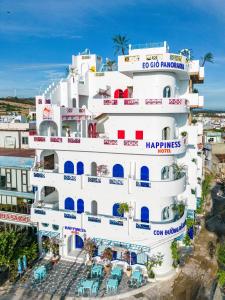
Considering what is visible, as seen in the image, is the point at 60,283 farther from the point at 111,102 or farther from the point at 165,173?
the point at 111,102

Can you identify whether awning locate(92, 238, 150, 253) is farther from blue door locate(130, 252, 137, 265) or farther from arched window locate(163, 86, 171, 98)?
arched window locate(163, 86, 171, 98)

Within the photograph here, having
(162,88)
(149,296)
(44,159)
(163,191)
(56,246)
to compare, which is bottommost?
(149,296)

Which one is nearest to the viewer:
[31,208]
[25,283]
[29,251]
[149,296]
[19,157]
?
[149,296]

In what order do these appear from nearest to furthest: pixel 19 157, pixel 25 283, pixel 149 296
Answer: pixel 149 296 → pixel 25 283 → pixel 19 157

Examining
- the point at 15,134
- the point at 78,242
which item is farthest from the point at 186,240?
the point at 15,134

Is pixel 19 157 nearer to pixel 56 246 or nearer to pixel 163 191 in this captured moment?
pixel 56 246

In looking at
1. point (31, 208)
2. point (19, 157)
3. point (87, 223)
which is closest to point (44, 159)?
point (19, 157)

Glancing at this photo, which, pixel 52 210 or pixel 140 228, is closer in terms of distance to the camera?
pixel 140 228
